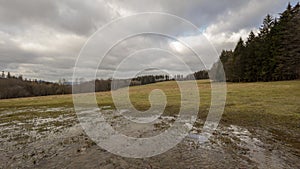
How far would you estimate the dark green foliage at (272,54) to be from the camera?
34.2m

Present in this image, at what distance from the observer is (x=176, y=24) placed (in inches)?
497

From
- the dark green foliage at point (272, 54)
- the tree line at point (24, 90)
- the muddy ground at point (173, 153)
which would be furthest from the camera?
the tree line at point (24, 90)

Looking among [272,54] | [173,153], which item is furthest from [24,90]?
[272,54]

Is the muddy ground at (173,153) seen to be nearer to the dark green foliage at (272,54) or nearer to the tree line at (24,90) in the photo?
the dark green foliage at (272,54)

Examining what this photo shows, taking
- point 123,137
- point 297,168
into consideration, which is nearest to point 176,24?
point 123,137

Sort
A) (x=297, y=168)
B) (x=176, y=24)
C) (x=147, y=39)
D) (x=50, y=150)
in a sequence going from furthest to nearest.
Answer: (x=147, y=39), (x=176, y=24), (x=50, y=150), (x=297, y=168)

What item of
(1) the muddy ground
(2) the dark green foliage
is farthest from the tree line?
(1) the muddy ground

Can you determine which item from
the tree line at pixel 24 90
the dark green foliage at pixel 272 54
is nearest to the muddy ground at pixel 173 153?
the dark green foliage at pixel 272 54

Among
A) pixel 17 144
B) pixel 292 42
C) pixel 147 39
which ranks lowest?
pixel 17 144

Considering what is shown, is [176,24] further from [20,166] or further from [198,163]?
[20,166]

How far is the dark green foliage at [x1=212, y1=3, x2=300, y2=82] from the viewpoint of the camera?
112 feet

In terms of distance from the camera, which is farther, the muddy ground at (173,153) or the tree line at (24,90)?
the tree line at (24,90)

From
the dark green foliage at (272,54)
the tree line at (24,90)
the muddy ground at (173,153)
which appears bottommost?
the muddy ground at (173,153)

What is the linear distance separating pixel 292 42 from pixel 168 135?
121ft
